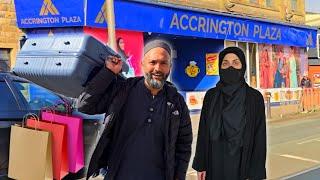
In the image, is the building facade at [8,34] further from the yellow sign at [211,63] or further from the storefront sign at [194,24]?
the yellow sign at [211,63]

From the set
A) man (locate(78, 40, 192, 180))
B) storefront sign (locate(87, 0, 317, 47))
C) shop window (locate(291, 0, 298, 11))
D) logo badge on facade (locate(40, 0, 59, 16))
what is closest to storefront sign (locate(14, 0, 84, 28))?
logo badge on facade (locate(40, 0, 59, 16))

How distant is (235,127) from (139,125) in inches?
42.2

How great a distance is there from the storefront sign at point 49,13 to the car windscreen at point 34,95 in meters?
7.37

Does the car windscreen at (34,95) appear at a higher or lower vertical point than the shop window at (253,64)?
lower

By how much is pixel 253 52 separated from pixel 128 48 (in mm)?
8635

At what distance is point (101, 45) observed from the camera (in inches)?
124

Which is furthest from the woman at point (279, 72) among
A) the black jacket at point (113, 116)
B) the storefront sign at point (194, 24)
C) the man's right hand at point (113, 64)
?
the man's right hand at point (113, 64)

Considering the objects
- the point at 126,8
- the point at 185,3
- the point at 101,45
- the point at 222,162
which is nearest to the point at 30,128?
the point at 101,45

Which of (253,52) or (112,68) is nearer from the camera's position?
(112,68)

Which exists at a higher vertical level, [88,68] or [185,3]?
[185,3]

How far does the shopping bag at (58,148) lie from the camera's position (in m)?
3.31

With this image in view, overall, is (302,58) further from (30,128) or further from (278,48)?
(30,128)

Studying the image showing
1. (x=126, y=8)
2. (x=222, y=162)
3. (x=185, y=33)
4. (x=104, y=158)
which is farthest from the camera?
(x=185, y=33)

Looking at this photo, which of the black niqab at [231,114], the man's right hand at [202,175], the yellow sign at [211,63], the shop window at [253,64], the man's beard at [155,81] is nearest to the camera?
the man's beard at [155,81]
